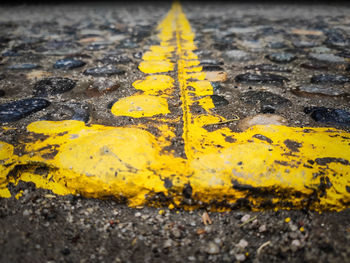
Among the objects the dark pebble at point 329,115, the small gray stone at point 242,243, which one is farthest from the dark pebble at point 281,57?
the small gray stone at point 242,243

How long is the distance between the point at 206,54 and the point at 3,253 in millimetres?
1975

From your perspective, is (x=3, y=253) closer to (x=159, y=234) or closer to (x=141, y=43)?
(x=159, y=234)

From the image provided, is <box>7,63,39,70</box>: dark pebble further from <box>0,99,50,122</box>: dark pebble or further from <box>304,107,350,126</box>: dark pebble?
<box>304,107,350,126</box>: dark pebble

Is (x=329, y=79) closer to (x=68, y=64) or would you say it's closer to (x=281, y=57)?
(x=281, y=57)

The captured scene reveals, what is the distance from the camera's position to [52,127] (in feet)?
3.65

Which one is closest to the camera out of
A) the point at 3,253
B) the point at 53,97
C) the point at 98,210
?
the point at 3,253

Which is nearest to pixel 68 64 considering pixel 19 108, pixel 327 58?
pixel 19 108

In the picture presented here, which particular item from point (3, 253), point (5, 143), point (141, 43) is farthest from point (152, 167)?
point (141, 43)

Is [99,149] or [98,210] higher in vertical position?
[99,149]

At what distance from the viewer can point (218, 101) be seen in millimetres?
1342

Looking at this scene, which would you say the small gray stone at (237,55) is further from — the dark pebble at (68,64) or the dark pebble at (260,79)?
the dark pebble at (68,64)

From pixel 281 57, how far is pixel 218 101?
1032mm

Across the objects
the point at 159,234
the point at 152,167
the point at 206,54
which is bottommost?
the point at 159,234

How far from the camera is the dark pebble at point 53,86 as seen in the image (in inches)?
58.3
